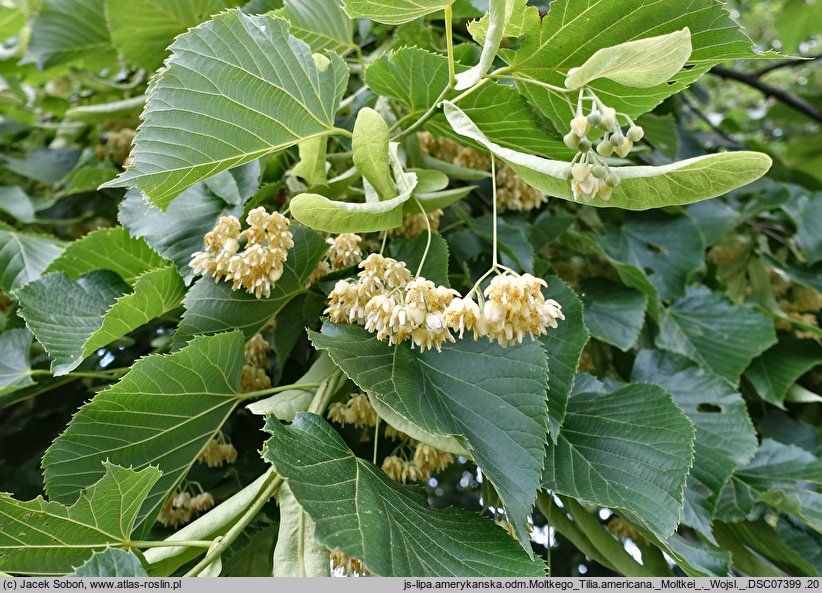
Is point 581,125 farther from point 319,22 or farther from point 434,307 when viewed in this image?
point 319,22

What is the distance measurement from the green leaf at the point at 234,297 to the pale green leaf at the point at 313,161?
107 mm

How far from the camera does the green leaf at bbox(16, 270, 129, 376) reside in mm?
986

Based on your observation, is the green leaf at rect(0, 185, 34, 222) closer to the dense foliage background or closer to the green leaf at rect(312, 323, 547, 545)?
the dense foliage background

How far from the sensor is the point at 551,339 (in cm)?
108

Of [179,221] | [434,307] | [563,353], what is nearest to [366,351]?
[434,307]

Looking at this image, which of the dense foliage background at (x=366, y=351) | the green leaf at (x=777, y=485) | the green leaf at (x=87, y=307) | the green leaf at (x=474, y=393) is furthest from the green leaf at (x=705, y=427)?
the green leaf at (x=87, y=307)

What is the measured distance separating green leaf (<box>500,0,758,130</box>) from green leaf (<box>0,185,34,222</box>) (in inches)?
48.6

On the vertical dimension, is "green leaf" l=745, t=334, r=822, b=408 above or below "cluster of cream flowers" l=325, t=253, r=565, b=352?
below

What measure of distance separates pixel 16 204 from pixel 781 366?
76.1 inches

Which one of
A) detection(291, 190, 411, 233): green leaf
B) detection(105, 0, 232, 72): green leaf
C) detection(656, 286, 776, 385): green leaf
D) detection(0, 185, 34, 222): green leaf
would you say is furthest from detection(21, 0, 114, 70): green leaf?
detection(656, 286, 776, 385): green leaf

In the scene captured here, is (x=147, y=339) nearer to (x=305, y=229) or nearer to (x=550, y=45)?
(x=305, y=229)

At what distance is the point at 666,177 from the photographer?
2.20 feet

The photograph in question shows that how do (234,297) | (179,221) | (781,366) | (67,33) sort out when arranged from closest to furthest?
(234,297) < (179,221) < (781,366) < (67,33)

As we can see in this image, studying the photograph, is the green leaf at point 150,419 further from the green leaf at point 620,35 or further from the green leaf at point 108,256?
the green leaf at point 620,35
